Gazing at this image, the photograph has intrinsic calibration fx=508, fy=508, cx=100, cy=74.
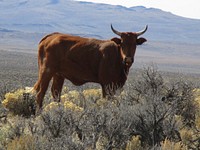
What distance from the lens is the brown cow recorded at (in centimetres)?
1100

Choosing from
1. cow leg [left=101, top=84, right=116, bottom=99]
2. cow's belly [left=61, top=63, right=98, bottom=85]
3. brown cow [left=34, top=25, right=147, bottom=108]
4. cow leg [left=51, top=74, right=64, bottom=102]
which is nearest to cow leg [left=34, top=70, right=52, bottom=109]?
brown cow [left=34, top=25, right=147, bottom=108]

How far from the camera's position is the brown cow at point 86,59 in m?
11.0

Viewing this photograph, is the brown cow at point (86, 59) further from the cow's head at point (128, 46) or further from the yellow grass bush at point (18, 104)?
the yellow grass bush at point (18, 104)

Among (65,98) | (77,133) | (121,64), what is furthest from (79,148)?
(65,98)

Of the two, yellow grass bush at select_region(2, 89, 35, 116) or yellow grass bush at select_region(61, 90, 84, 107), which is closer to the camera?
yellow grass bush at select_region(2, 89, 35, 116)

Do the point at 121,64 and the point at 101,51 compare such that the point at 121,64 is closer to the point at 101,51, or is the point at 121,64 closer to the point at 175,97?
the point at 101,51

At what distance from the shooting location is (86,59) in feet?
37.3

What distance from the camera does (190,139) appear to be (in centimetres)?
795

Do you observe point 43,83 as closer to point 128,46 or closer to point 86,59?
point 86,59

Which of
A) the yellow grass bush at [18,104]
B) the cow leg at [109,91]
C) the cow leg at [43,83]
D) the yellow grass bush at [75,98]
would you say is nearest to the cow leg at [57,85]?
the yellow grass bush at [75,98]

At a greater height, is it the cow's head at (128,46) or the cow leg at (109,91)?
the cow's head at (128,46)

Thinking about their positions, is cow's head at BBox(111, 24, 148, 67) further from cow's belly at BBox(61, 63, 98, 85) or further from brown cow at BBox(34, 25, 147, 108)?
cow's belly at BBox(61, 63, 98, 85)

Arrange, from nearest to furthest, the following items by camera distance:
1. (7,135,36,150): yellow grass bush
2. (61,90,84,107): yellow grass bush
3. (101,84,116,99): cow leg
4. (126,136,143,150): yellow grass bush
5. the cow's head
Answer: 1. (7,135,36,150): yellow grass bush
2. (126,136,143,150): yellow grass bush
3. (101,84,116,99): cow leg
4. the cow's head
5. (61,90,84,107): yellow grass bush

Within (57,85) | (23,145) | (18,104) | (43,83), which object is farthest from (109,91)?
(23,145)
